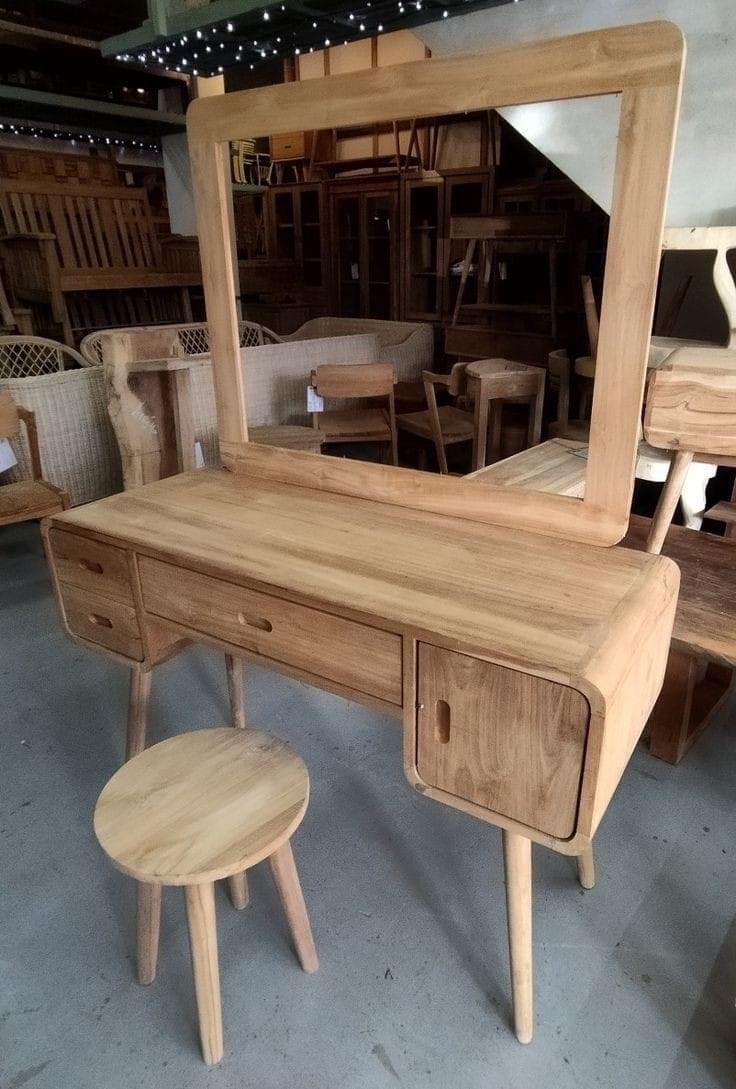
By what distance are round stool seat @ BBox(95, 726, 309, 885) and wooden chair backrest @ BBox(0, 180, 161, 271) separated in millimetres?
4900

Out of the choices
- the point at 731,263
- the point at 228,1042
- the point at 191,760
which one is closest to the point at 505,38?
the point at 731,263

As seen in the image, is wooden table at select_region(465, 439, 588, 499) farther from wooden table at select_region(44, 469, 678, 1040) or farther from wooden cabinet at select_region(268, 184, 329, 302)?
wooden cabinet at select_region(268, 184, 329, 302)

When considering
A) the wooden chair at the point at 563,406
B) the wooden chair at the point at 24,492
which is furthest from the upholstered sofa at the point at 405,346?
the wooden chair at the point at 24,492

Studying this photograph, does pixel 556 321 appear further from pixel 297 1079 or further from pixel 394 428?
pixel 297 1079

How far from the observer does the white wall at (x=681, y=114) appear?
6.56ft

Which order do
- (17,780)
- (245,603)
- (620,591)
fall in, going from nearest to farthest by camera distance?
(620,591) < (245,603) < (17,780)

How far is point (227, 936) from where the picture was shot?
1.32 meters

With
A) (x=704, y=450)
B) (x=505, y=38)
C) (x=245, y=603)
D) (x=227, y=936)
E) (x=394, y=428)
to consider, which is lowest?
(x=227, y=936)

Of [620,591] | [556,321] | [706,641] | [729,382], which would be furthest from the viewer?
[556,321]

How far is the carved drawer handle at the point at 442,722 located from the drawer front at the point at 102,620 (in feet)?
1.98

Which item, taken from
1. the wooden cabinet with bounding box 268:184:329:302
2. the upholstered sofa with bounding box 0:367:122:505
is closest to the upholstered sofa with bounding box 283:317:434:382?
the upholstered sofa with bounding box 0:367:122:505

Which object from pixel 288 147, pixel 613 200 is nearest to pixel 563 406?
pixel 613 200

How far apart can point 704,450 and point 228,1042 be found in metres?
1.28

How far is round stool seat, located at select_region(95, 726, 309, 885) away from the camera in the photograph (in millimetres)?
947
